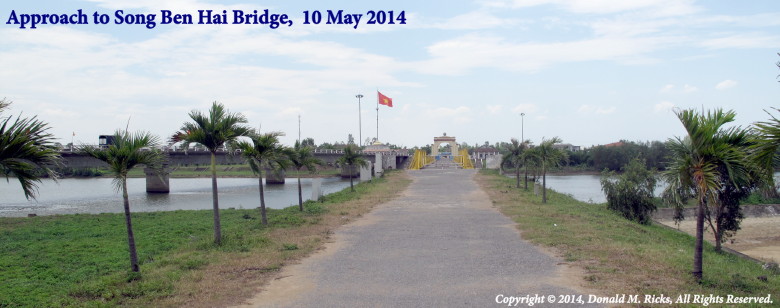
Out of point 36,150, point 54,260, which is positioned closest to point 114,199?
point 54,260

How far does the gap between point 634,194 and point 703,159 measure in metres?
17.8

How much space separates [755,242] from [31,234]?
95.7 feet

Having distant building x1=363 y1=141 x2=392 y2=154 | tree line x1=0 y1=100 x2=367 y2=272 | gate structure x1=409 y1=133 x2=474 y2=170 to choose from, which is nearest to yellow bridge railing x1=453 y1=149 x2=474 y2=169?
gate structure x1=409 y1=133 x2=474 y2=170

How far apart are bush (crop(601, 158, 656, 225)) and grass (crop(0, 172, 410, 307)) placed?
1253cm

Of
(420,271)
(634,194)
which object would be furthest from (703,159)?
(634,194)

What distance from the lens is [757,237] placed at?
88.8ft

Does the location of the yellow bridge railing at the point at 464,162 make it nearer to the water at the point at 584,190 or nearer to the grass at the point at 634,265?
the water at the point at 584,190

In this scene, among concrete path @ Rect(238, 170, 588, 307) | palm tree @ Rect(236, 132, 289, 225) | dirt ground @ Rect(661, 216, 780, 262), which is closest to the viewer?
concrete path @ Rect(238, 170, 588, 307)

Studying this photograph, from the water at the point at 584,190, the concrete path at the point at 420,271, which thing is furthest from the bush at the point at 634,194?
the concrete path at the point at 420,271

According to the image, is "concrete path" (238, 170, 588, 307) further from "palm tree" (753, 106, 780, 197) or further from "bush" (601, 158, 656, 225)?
"bush" (601, 158, 656, 225)

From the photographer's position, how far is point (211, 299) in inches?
333

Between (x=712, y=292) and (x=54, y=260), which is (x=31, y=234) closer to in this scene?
(x=54, y=260)

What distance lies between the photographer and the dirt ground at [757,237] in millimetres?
21906

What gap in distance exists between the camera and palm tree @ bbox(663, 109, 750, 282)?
8633mm
